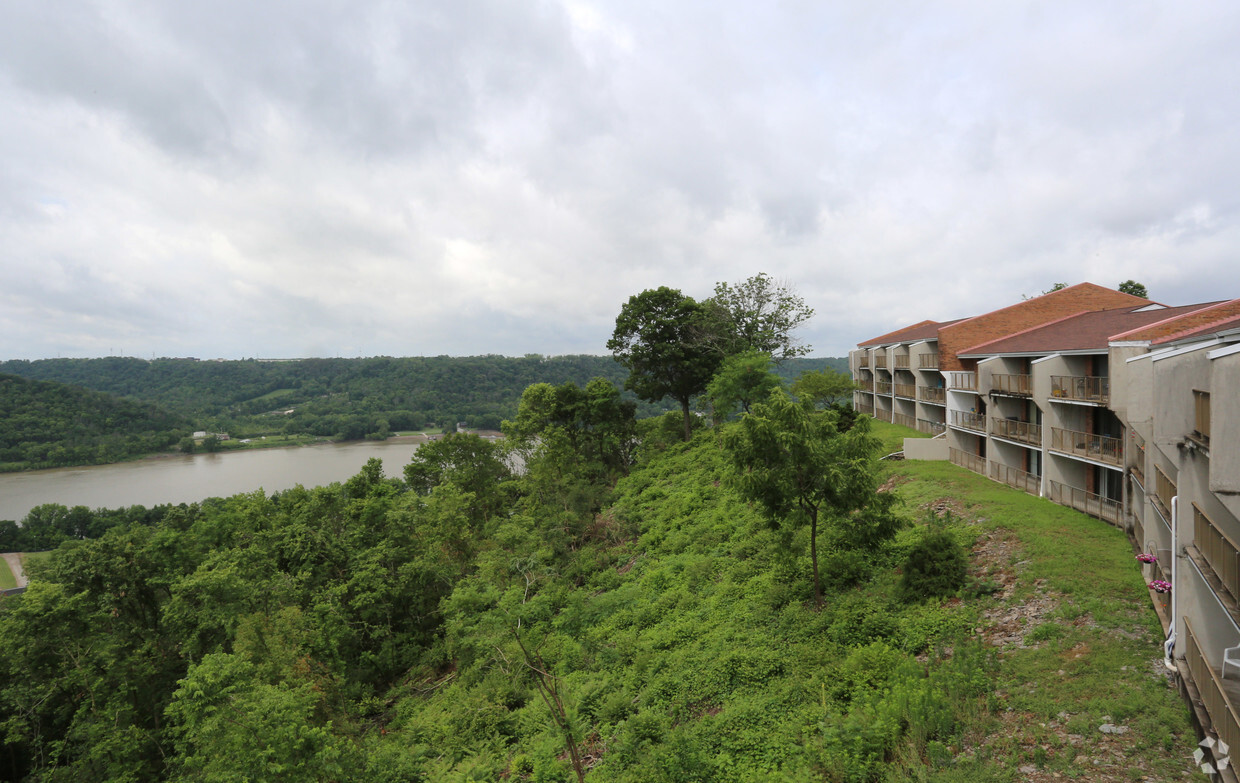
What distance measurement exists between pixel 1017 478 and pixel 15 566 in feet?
251

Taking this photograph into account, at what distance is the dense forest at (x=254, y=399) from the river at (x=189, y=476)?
246 inches

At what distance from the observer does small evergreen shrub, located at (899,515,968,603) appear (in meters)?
12.1

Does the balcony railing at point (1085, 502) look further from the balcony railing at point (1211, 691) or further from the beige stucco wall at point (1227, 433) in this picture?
the beige stucco wall at point (1227, 433)

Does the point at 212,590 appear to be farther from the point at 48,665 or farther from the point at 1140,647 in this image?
the point at 1140,647

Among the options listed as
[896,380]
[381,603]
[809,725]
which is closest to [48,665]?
[381,603]

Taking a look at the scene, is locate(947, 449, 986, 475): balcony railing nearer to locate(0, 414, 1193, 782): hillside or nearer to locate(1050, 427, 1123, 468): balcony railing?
locate(0, 414, 1193, 782): hillside

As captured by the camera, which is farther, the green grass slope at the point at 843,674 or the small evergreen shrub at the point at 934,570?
the small evergreen shrub at the point at 934,570

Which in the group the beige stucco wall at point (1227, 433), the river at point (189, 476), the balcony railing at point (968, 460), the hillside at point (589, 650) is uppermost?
the beige stucco wall at point (1227, 433)

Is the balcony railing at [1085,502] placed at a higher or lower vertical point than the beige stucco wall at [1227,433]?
lower

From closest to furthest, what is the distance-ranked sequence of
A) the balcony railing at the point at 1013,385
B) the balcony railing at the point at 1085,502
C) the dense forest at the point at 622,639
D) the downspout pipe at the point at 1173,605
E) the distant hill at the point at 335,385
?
the downspout pipe at the point at 1173,605
the dense forest at the point at 622,639
the balcony railing at the point at 1085,502
the balcony railing at the point at 1013,385
the distant hill at the point at 335,385

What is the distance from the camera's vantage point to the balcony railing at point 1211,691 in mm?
5859

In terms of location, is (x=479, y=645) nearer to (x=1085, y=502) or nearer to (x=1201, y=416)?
(x=1201, y=416)

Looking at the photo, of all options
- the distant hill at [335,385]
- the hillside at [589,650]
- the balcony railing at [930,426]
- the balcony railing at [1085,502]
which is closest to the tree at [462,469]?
the hillside at [589,650]

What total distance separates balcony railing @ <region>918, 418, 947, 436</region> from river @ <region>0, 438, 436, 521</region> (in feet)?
143
